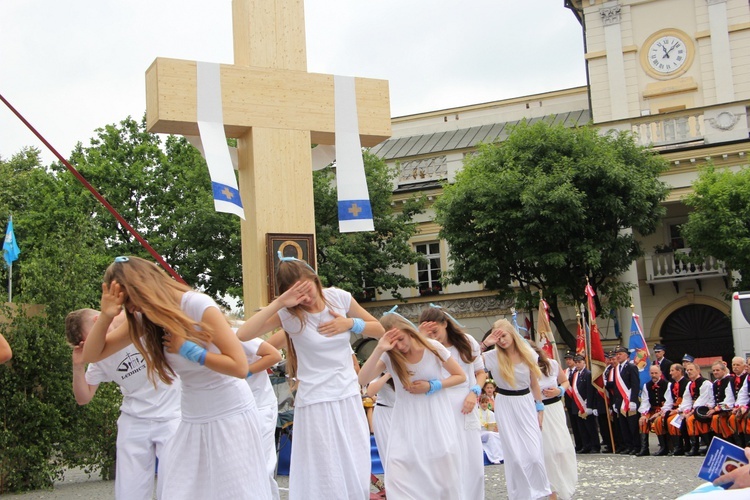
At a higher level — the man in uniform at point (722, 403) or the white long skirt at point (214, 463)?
the white long skirt at point (214, 463)

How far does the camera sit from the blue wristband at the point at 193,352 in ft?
16.7

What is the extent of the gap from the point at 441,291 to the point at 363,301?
10.9 ft

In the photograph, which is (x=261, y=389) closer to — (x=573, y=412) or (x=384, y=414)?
(x=384, y=414)

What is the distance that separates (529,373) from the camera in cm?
1062

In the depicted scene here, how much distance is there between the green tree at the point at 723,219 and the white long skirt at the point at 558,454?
20.5 m

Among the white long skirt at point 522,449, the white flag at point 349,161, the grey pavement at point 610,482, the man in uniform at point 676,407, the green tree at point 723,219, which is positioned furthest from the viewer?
the green tree at point 723,219

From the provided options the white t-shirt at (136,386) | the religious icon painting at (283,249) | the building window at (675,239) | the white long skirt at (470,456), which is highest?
the building window at (675,239)

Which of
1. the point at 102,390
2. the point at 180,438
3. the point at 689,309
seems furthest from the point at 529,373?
the point at 689,309

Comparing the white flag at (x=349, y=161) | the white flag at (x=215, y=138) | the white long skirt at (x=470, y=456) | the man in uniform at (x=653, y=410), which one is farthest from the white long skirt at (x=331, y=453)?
the man in uniform at (x=653, y=410)

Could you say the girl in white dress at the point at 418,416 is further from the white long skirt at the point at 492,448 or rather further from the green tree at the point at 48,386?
the white long skirt at the point at 492,448

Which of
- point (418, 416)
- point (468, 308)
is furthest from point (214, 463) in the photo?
point (468, 308)

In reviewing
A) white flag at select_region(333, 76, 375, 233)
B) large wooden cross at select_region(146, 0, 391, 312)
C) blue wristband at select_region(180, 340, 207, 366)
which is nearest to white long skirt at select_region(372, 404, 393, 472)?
large wooden cross at select_region(146, 0, 391, 312)

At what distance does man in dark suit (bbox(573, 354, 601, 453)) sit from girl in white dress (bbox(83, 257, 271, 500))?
50.6ft

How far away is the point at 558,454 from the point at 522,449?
1318 mm
